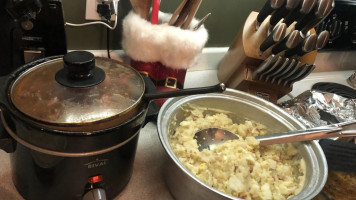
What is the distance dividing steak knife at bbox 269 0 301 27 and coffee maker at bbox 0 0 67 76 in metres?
0.63

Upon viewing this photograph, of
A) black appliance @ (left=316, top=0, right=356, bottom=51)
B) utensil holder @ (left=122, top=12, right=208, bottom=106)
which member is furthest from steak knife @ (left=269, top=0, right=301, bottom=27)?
black appliance @ (left=316, top=0, right=356, bottom=51)

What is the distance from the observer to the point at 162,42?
Answer: 30.5 inches

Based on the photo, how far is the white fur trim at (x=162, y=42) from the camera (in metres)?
0.77

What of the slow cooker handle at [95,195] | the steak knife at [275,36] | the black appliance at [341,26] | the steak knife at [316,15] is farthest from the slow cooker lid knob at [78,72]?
the black appliance at [341,26]

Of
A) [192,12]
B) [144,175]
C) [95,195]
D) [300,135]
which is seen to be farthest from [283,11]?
[95,195]

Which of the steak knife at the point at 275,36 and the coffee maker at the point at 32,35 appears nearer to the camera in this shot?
the coffee maker at the point at 32,35

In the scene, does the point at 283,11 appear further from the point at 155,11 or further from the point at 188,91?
the point at 188,91

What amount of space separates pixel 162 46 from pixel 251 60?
34cm

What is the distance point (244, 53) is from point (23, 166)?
0.71 metres

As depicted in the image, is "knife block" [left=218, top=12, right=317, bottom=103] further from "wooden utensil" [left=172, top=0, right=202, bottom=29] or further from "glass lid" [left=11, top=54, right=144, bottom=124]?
"glass lid" [left=11, top=54, right=144, bottom=124]

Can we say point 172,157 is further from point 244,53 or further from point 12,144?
point 244,53

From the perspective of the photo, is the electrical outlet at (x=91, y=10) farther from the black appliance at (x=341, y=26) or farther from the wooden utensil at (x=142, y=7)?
the black appliance at (x=341, y=26)

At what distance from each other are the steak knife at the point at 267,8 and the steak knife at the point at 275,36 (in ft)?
0.21

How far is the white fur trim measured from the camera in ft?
2.52
